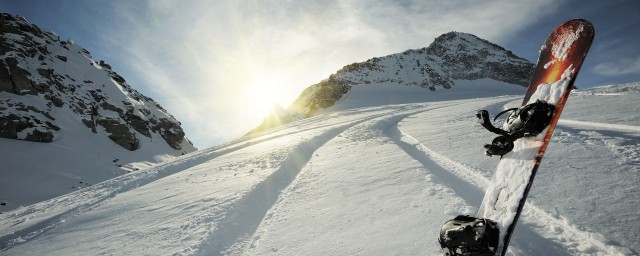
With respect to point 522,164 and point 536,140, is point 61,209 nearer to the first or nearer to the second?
point 522,164

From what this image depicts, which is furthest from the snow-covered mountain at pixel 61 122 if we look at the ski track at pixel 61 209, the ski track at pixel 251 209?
the ski track at pixel 251 209

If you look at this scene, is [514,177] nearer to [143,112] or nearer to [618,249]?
[618,249]

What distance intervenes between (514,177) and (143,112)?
147 ft

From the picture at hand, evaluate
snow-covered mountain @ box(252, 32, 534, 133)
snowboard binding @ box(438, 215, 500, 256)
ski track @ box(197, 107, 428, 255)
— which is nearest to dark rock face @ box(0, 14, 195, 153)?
snow-covered mountain @ box(252, 32, 534, 133)

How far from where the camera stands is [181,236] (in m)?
5.05

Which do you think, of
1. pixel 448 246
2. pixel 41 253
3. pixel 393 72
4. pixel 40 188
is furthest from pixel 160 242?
pixel 393 72

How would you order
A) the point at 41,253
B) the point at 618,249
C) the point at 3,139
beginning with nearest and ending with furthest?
the point at 618,249
the point at 41,253
the point at 3,139

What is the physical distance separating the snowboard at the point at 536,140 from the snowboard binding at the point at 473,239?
12cm

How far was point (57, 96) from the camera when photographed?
30.1 metres

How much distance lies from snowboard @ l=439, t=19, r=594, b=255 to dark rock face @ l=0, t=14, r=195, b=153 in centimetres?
3381

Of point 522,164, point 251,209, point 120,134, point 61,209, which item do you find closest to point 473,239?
point 522,164

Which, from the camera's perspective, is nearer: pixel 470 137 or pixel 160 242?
pixel 160 242

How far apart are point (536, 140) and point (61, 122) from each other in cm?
3747

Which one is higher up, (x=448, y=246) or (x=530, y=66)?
(x=530, y=66)
